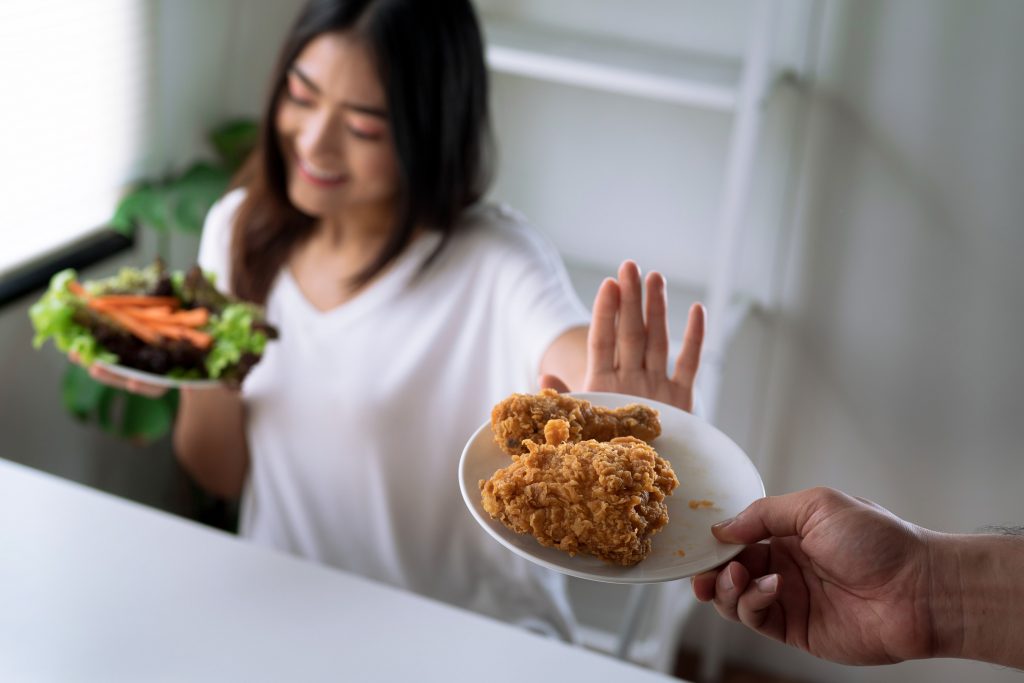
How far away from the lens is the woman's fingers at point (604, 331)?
0.81 meters

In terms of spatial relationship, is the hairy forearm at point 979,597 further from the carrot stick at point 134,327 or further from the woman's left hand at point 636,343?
the carrot stick at point 134,327

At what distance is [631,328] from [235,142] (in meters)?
1.24

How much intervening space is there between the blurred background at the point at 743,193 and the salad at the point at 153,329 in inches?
18.5

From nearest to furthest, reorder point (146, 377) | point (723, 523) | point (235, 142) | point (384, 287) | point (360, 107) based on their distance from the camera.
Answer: point (723, 523), point (146, 377), point (360, 107), point (384, 287), point (235, 142)

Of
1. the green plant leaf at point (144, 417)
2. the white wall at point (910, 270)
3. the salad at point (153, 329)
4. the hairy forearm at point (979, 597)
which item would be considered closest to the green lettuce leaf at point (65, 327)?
the salad at point (153, 329)

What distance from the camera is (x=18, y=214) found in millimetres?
1545

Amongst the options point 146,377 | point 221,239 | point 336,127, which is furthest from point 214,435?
point 336,127

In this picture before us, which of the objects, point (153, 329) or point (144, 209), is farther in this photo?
point (144, 209)

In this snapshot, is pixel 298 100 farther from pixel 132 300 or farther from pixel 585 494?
pixel 585 494

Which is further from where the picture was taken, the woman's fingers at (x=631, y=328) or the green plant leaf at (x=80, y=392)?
the green plant leaf at (x=80, y=392)

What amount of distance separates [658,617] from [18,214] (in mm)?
1172

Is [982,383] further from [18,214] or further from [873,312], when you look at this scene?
[18,214]

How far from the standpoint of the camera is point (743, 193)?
1.42 m

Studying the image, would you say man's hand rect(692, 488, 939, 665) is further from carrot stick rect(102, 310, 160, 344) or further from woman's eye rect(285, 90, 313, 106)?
woman's eye rect(285, 90, 313, 106)
